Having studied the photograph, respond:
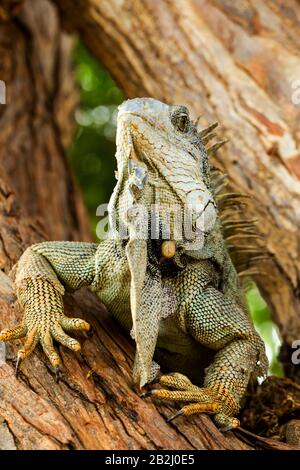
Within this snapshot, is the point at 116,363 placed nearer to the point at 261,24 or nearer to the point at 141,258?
the point at 141,258

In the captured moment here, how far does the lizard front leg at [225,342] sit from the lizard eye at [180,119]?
926 mm

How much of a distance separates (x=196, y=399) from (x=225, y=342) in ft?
1.67

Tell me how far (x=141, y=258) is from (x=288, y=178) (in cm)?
217

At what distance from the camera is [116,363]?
371 cm

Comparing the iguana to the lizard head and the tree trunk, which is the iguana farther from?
the tree trunk

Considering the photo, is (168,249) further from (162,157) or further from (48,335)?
(48,335)

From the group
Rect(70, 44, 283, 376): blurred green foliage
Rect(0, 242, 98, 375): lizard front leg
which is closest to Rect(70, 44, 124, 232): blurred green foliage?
Rect(70, 44, 283, 376): blurred green foliage

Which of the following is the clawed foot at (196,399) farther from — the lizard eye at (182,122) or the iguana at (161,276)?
the lizard eye at (182,122)

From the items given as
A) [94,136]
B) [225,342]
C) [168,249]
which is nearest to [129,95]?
[94,136]

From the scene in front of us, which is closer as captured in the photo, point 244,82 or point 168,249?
point 168,249

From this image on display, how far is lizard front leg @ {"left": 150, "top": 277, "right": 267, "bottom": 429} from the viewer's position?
3684 millimetres

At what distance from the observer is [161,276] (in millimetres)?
3875

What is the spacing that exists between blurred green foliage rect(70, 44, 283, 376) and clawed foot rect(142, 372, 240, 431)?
4.97 metres

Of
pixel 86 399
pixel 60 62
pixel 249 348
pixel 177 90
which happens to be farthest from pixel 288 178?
pixel 60 62
